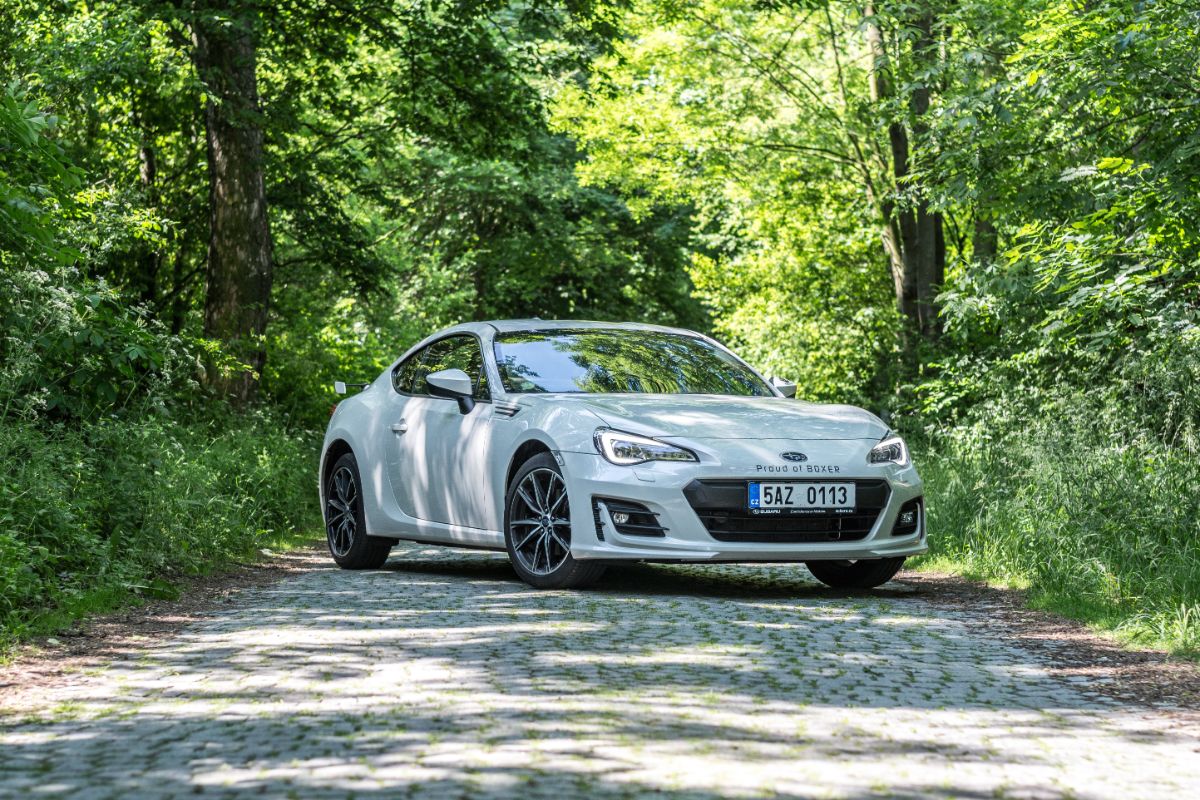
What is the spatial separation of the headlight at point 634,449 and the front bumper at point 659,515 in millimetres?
39

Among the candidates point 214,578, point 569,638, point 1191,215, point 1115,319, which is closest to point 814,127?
point 1115,319

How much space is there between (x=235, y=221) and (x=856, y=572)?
9.78 m

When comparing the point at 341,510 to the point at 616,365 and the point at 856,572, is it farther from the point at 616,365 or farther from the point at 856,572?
the point at 856,572

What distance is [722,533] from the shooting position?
27.9 ft

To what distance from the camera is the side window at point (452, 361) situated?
Answer: 1005cm

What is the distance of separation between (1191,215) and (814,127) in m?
14.3

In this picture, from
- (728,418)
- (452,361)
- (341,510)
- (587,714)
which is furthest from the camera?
(341,510)

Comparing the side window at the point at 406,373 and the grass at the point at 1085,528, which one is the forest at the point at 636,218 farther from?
the side window at the point at 406,373

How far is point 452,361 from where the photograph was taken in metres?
10.5

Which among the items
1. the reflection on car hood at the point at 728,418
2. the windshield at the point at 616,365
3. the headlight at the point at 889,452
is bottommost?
the headlight at the point at 889,452

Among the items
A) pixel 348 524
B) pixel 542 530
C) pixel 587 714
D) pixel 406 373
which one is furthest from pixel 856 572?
pixel 587 714

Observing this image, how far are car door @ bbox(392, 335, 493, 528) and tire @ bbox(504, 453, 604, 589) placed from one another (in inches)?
14.3

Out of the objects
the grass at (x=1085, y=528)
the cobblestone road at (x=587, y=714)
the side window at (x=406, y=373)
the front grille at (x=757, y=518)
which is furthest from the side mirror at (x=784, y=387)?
the side window at (x=406, y=373)

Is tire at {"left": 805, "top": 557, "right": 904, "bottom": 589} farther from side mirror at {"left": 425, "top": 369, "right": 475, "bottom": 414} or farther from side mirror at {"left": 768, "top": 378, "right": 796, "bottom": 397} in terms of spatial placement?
side mirror at {"left": 425, "top": 369, "right": 475, "bottom": 414}
